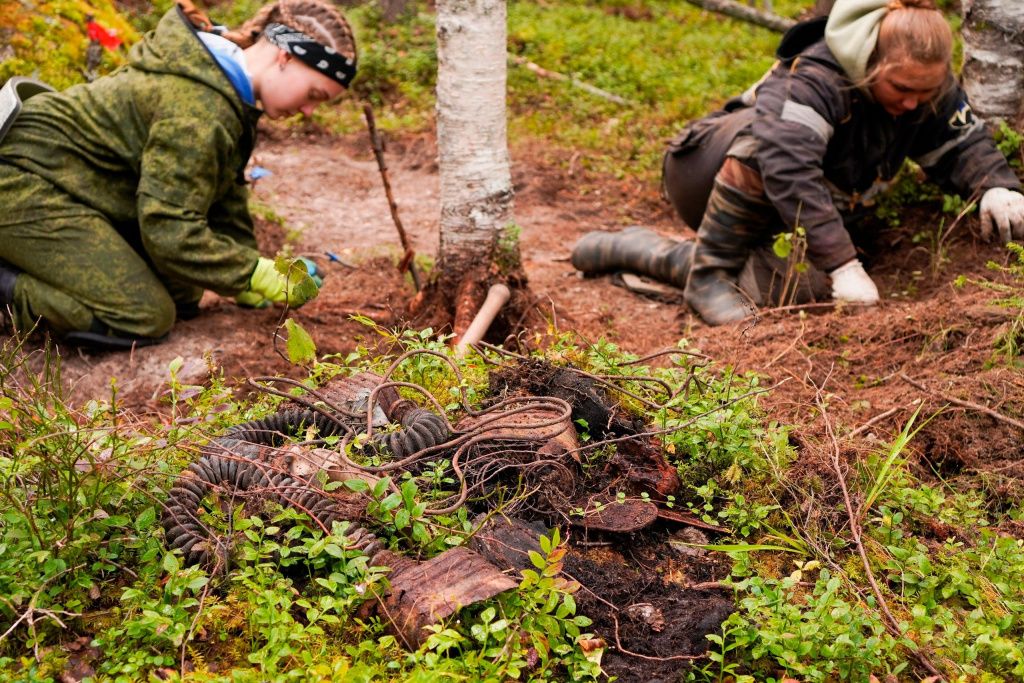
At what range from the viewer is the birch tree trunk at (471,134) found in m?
3.94

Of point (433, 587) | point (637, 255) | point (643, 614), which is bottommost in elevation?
point (637, 255)

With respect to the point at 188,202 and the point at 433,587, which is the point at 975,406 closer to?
the point at 433,587

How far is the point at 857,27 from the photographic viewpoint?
407cm

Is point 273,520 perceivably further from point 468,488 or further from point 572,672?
point 572,672

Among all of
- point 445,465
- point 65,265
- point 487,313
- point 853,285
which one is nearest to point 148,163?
point 65,265

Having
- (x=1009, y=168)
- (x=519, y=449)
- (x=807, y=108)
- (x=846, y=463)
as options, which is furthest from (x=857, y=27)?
(x=519, y=449)

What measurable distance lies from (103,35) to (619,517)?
4.89m

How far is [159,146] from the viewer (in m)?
3.84

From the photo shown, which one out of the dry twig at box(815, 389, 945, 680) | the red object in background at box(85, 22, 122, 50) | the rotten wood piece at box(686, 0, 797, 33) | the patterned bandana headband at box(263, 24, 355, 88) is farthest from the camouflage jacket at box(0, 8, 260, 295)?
the rotten wood piece at box(686, 0, 797, 33)

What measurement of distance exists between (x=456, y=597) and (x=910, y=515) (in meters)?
1.40

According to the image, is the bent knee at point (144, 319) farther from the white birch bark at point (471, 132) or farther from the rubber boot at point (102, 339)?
the white birch bark at point (471, 132)

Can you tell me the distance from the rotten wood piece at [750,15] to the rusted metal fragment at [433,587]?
8174 millimetres

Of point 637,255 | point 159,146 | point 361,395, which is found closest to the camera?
point 361,395

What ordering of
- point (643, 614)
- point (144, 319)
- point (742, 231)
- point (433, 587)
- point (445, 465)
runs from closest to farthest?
1. point (433, 587)
2. point (643, 614)
3. point (445, 465)
4. point (144, 319)
5. point (742, 231)
